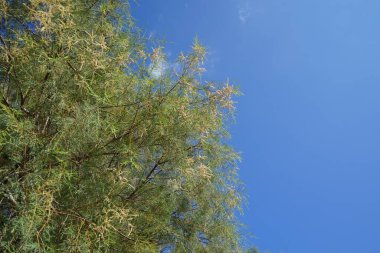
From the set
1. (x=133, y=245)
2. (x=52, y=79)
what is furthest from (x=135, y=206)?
(x=52, y=79)

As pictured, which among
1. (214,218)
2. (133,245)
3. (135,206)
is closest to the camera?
(133,245)

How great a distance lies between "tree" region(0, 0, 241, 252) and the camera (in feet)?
12.5

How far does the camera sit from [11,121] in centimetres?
366

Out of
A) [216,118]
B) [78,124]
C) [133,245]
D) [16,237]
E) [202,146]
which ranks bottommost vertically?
[16,237]

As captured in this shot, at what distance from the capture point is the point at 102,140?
14.4 ft

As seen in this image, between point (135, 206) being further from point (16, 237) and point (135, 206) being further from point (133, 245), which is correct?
point (16, 237)

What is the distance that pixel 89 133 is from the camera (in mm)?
3967

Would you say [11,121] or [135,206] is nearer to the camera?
[11,121]

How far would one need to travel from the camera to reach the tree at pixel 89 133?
381 centimetres

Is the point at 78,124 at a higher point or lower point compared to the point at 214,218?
lower

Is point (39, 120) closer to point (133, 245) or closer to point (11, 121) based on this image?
point (11, 121)

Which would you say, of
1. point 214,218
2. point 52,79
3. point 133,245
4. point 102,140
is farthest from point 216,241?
point 52,79

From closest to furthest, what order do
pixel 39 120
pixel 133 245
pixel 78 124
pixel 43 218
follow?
pixel 43 218 → pixel 78 124 → pixel 39 120 → pixel 133 245

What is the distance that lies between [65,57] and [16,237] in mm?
1717
